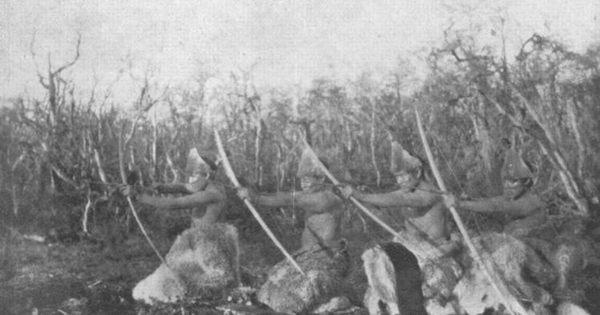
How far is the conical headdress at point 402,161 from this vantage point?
6.83 metres

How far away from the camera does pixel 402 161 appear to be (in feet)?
22.5

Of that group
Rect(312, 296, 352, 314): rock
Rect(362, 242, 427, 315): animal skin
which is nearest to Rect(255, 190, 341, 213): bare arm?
Rect(362, 242, 427, 315): animal skin

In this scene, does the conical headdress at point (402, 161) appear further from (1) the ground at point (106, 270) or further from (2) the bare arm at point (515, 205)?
(1) the ground at point (106, 270)

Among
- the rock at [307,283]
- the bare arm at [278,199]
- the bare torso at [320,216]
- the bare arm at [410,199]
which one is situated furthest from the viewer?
the bare arm at [278,199]

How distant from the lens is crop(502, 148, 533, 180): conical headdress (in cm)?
696

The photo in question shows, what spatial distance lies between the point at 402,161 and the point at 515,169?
133cm

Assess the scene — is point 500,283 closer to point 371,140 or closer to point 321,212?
point 321,212

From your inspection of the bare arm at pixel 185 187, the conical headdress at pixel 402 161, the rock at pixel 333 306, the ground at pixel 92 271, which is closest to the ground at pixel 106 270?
the ground at pixel 92 271

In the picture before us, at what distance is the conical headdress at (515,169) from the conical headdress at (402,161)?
3.50 feet

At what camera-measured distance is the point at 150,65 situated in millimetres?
14320

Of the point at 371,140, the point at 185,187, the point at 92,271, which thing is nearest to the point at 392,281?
the point at 185,187

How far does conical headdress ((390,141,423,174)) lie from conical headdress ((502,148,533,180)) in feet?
3.50

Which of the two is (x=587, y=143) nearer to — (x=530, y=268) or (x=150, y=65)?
(x=530, y=268)

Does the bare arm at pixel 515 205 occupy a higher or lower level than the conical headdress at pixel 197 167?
lower
